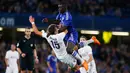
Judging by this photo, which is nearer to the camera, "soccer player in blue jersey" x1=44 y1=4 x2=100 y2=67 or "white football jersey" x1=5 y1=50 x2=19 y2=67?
"soccer player in blue jersey" x1=44 y1=4 x2=100 y2=67

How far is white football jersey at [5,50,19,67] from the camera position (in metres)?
25.4

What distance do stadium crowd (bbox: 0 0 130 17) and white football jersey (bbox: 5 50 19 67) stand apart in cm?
737

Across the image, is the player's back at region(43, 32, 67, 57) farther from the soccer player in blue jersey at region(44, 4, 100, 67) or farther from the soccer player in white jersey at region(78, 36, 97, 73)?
the soccer player in white jersey at region(78, 36, 97, 73)

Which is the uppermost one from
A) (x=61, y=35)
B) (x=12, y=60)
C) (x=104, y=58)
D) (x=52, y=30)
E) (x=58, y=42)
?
(x=52, y=30)

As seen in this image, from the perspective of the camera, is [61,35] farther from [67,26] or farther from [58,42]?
[67,26]

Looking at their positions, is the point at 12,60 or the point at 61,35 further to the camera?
the point at 12,60

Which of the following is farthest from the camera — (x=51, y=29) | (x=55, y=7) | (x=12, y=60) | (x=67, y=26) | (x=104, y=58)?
(x=55, y=7)

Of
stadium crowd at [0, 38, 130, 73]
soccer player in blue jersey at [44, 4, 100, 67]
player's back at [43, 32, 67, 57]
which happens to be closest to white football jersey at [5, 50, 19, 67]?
stadium crowd at [0, 38, 130, 73]

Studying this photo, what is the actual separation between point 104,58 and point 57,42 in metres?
14.4

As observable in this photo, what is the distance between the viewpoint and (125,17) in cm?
3291

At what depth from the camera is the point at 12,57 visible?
25484 millimetres

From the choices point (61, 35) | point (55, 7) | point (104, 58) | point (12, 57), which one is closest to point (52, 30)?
point (61, 35)

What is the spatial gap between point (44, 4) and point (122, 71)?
6339 mm

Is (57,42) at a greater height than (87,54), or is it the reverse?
(57,42)
